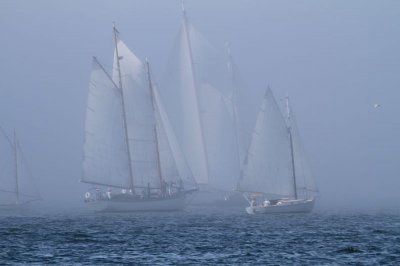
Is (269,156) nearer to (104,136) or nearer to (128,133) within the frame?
(128,133)

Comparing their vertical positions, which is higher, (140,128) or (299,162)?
(140,128)

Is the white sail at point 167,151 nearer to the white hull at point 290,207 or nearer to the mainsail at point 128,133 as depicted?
the mainsail at point 128,133

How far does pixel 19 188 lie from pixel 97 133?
5159 cm

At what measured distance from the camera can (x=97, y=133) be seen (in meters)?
130

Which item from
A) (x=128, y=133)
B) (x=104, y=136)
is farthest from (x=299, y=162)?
(x=104, y=136)

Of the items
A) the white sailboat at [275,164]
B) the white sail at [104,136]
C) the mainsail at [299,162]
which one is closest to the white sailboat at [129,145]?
the white sail at [104,136]

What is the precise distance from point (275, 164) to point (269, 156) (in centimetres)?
138

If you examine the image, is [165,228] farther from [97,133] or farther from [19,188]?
[19,188]

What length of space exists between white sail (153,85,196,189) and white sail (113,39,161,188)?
41.6 inches

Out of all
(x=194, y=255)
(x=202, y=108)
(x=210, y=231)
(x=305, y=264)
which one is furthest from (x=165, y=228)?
(x=202, y=108)

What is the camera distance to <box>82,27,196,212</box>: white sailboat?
13000cm

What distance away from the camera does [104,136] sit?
429 ft

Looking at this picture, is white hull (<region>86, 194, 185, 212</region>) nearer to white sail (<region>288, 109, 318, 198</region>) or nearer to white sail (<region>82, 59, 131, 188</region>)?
white sail (<region>82, 59, 131, 188</region>)

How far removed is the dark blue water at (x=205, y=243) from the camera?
59781 mm
